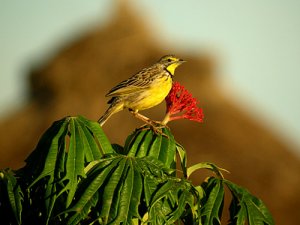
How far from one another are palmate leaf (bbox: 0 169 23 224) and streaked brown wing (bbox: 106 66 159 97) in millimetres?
2900

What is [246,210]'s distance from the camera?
4.55m

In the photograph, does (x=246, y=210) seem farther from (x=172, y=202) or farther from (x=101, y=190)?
(x=101, y=190)

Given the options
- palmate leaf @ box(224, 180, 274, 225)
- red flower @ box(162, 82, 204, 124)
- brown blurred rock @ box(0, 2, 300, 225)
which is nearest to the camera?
palmate leaf @ box(224, 180, 274, 225)

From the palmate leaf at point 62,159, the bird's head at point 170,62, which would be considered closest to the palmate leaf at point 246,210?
the palmate leaf at point 62,159

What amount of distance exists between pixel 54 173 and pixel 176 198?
0.76m

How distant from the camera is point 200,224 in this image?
435cm

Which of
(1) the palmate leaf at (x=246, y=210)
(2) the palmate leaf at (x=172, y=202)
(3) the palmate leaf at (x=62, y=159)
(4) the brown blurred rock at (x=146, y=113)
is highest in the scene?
(3) the palmate leaf at (x=62, y=159)

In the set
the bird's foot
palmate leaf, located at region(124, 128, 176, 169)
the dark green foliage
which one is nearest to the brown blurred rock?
the bird's foot

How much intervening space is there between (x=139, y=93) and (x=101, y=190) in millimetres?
3397

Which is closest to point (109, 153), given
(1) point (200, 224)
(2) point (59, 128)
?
(2) point (59, 128)

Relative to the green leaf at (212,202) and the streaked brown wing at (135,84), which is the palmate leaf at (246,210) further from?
the streaked brown wing at (135,84)

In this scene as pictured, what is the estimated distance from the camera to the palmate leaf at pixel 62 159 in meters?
4.20

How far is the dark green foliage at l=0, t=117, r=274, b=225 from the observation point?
4059 millimetres

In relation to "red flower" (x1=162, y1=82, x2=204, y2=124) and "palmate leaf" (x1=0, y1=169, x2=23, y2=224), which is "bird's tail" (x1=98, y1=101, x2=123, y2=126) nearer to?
"red flower" (x1=162, y1=82, x2=204, y2=124)
